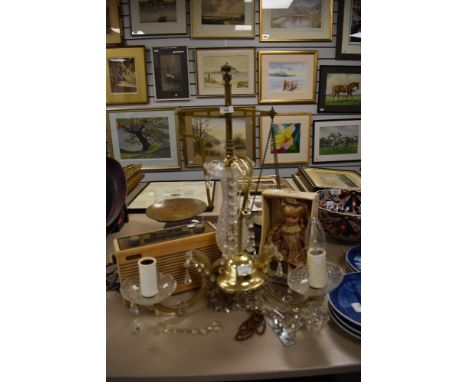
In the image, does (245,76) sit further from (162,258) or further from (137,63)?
(162,258)

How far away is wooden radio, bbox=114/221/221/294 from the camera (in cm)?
79

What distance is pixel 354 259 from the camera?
3.15ft

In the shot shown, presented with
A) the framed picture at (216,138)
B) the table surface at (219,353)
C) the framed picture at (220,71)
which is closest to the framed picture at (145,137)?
the framed picture at (216,138)

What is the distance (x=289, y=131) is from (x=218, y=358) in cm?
189

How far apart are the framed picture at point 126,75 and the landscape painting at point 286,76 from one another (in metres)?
0.83

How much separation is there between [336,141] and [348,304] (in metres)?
1.82

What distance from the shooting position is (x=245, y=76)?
7.15 feet

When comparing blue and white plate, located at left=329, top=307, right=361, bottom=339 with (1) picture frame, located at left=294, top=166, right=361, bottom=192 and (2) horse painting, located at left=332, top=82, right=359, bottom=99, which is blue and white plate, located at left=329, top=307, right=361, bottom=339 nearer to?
(1) picture frame, located at left=294, top=166, right=361, bottom=192

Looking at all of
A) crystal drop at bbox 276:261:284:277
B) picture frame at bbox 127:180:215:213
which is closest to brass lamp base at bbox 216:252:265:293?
crystal drop at bbox 276:261:284:277

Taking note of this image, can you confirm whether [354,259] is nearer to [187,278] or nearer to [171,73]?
[187,278]

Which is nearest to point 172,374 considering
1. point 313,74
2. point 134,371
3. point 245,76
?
point 134,371

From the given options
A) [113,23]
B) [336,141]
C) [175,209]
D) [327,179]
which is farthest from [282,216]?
[113,23]

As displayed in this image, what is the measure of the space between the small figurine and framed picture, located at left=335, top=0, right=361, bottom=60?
1.71 metres

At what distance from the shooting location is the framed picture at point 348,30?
211 cm
